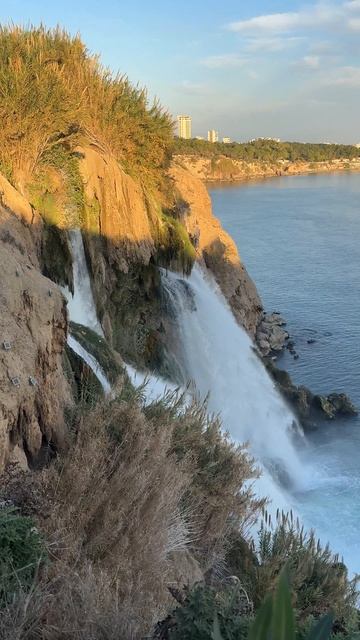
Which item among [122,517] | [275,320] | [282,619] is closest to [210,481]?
[122,517]

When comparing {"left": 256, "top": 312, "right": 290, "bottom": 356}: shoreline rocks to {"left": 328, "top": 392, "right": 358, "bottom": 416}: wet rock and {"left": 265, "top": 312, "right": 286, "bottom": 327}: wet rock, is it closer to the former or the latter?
{"left": 265, "top": 312, "right": 286, "bottom": 327}: wet rock

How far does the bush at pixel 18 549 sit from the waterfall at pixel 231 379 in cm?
1092

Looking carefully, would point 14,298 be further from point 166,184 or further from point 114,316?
point 166,184

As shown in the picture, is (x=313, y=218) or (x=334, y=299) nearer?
(x=334, y=299)

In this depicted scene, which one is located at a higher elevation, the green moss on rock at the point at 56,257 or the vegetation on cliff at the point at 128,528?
the green moss on rock at the point at 56,257

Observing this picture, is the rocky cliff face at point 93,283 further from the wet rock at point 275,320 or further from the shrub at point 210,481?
the wet rock at point 275,320

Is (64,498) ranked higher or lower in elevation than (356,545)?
higher

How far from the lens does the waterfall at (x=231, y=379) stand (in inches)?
601

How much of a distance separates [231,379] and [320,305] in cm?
1776

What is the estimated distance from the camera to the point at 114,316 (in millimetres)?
14594

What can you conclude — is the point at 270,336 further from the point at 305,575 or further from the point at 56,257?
the point at 305,575

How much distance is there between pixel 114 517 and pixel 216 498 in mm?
2043

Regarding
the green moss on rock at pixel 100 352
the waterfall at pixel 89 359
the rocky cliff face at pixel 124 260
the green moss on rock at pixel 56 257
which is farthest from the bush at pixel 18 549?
the rocky cliff face at pixel 124 260

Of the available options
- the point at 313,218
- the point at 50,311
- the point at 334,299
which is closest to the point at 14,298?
the point at 50,311
